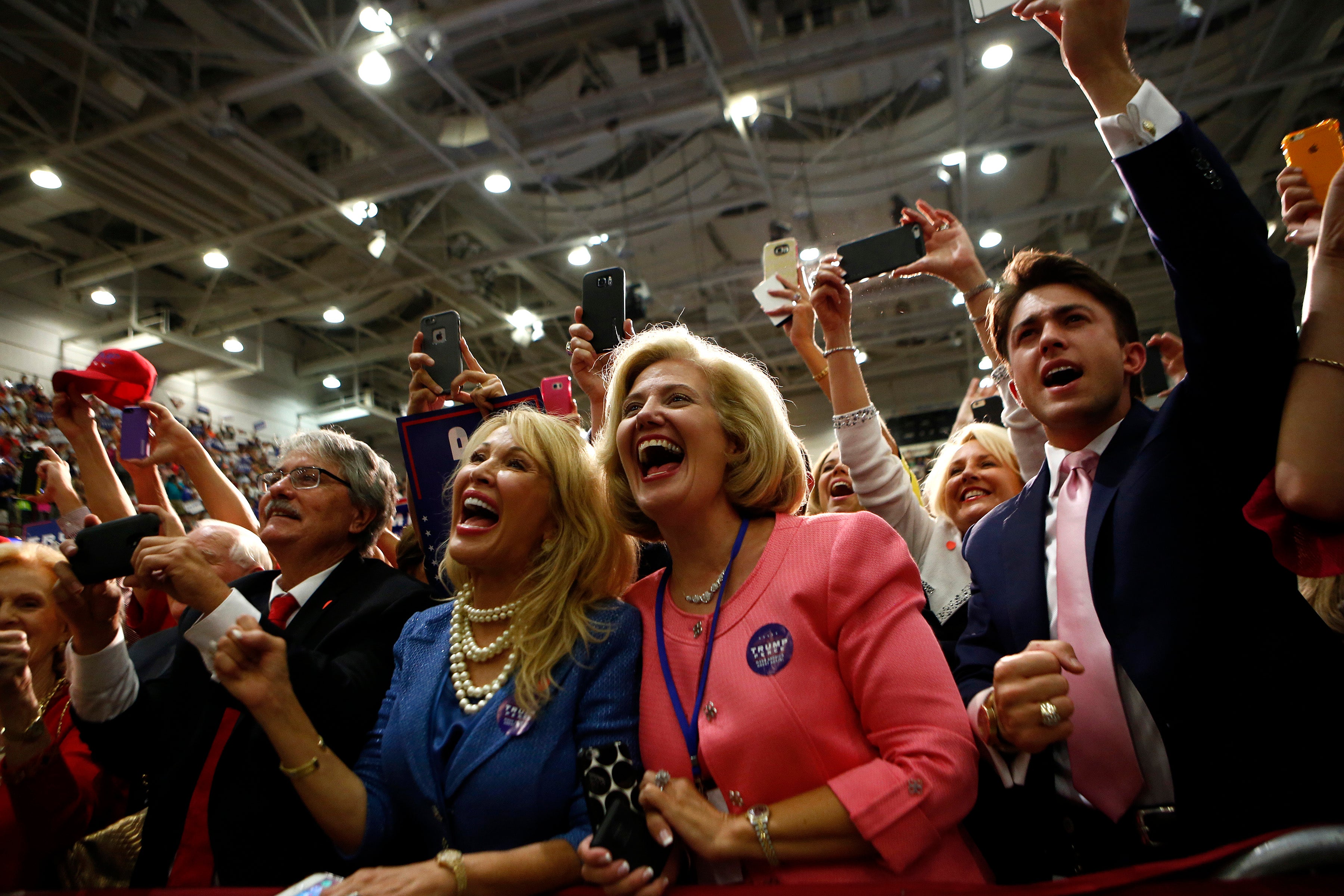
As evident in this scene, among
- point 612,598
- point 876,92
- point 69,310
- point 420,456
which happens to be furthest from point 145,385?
point 69,310

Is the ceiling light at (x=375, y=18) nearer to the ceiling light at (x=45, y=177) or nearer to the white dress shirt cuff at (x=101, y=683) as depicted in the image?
the ceiling light at (x=45, y=177)

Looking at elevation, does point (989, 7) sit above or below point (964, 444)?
above

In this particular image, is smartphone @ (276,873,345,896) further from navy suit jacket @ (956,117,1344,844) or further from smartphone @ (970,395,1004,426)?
smartphone @ (970,395,1004,426)

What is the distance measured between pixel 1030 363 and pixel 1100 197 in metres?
8.59

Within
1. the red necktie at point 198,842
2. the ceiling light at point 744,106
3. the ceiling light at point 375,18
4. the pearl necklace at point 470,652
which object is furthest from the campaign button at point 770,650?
the ceiling light at point 744,106

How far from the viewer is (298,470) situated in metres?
1.99

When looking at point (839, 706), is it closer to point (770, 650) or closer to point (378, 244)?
point (770, 650)

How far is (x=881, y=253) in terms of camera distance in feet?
7.24

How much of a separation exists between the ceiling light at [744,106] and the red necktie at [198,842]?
20.8 feet

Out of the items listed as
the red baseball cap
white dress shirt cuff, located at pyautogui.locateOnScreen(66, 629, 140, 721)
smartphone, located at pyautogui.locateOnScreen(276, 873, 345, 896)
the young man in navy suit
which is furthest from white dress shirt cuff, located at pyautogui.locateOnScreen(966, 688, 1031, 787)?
the red baseball cap

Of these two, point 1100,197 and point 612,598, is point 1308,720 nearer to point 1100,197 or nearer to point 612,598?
point 612,598

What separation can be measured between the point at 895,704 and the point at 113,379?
2.68 metres

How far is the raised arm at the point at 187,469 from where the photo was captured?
101 inches

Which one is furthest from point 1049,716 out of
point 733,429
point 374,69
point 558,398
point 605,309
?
point 374,69
